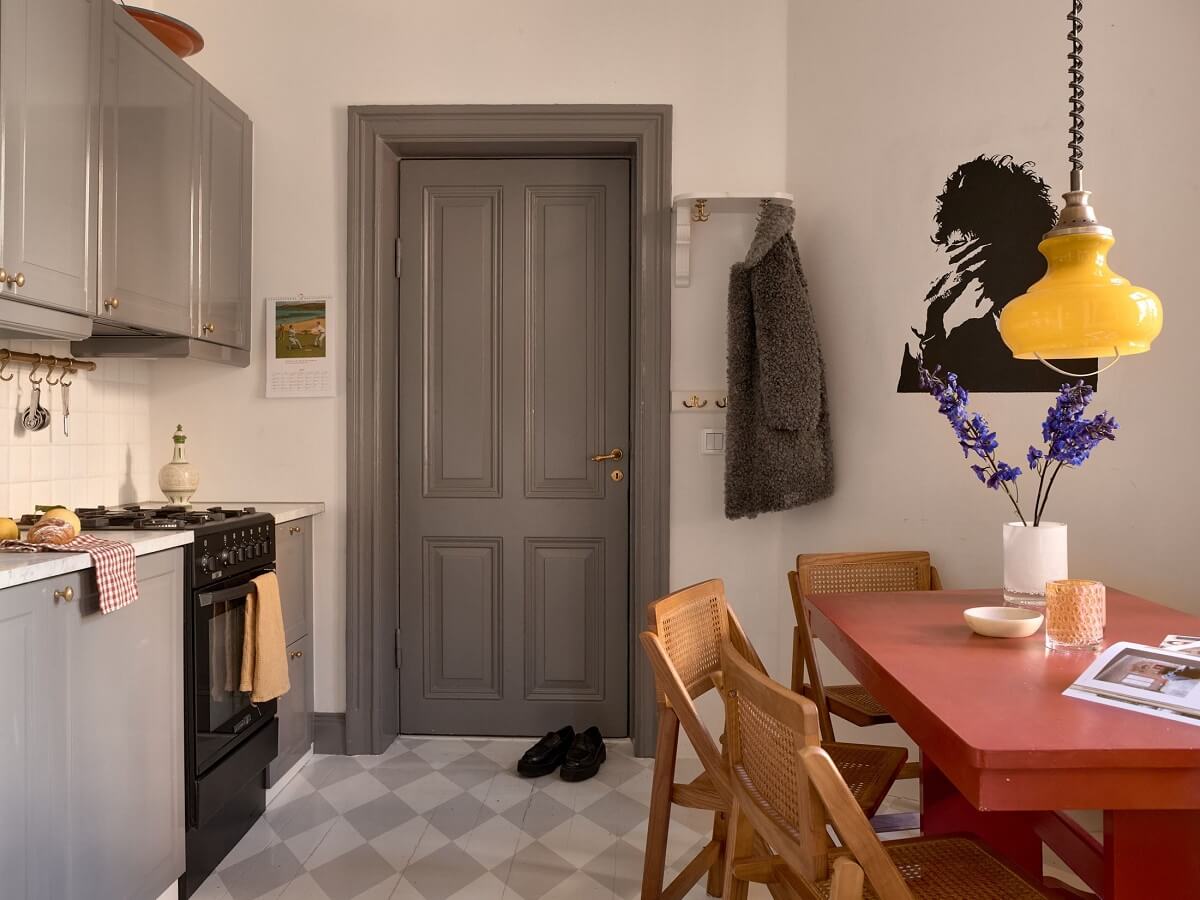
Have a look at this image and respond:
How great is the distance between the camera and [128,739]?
1955mm

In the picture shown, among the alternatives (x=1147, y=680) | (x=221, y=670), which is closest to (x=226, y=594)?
(x=221, y=670)

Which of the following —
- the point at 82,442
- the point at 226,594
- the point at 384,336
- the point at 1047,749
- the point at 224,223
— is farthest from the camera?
the point at 384,336

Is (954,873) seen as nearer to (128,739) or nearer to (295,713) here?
(128,739)

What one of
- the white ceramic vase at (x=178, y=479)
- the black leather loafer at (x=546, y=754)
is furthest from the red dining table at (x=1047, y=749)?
the white ceramic vase at (x=178, y=479)

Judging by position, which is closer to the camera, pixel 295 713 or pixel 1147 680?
pixel 1147 680

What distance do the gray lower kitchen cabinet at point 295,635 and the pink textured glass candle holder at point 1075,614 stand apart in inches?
85.4

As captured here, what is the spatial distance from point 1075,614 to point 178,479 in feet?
8.27

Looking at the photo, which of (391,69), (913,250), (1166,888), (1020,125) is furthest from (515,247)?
(1166,888)

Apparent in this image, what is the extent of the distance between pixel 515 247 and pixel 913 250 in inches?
55.9

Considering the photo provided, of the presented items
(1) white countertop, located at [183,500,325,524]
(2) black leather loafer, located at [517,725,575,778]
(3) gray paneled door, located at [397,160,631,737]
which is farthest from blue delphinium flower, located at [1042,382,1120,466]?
(1) white countertop, located at [183,500,325,524]

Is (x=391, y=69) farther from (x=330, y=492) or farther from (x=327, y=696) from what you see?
(x=327, y=696)

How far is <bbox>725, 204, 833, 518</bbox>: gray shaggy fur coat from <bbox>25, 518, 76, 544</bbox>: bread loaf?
1.88m

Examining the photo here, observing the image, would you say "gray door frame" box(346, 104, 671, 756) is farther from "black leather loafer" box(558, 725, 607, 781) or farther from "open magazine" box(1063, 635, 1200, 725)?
"open magazine" box(1063, 635, 1200, 725)

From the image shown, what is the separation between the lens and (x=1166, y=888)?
1202 millimetres
